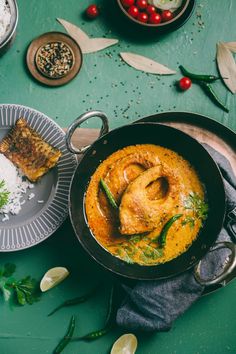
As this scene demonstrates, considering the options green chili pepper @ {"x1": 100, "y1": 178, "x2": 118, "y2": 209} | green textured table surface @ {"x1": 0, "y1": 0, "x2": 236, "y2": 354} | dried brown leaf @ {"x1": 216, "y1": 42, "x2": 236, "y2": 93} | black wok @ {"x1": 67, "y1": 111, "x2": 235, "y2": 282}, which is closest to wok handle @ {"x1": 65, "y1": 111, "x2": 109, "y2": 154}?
black wok @ {"x1": 67, "y1": 111, "x2": 235, "y2": 282}

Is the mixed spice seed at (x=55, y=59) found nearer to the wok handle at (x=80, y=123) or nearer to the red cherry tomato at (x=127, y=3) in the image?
the red cherry tomato at (x=127, y=3)

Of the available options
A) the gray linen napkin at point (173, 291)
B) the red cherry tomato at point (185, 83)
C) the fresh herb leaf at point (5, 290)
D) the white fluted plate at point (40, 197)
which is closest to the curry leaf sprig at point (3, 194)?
the white fluted plate at point (40, 197)

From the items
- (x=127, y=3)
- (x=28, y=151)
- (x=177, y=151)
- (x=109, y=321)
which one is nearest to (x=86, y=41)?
(x=127, y=3)

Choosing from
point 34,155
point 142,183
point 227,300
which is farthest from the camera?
point 227,300

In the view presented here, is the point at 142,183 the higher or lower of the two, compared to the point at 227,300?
higher

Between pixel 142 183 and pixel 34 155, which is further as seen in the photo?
pixel 34 155

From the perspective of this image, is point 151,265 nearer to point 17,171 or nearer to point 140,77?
point 17,171

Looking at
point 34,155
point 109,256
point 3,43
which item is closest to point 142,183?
point 109,256
